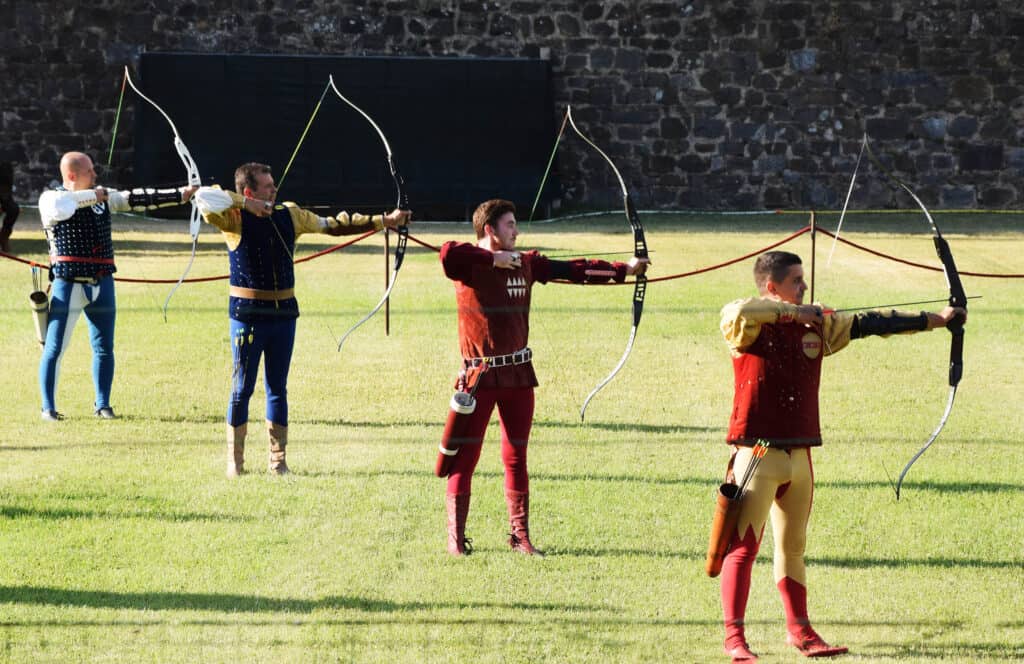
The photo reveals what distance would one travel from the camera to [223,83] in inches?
827

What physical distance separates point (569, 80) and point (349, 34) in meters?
3.32

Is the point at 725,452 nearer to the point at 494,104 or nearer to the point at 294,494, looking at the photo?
the point at 294,494

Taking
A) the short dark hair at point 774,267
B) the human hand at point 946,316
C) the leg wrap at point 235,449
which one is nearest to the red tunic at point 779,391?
the short dark hair at point 774,267

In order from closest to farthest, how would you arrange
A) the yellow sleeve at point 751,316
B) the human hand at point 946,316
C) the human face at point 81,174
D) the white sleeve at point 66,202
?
the yellow sleeve at point 751,316
the human hand at point 946,316
the white sleeve at point 66,202
the human face at point 81,174

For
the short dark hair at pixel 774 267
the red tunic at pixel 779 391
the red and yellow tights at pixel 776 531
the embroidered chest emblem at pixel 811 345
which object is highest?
the short dark hair at pixel 774 267

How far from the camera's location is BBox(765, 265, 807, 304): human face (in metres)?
5.13

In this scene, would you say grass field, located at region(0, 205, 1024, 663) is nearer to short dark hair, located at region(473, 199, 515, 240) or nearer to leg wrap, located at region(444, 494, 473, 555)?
leg wrap, located at region(444, 494, 473, 555)

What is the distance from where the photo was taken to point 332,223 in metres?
7.66

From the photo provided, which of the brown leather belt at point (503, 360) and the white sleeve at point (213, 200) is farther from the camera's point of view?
the white sleeve at point (213, 200)

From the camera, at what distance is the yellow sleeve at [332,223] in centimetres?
755

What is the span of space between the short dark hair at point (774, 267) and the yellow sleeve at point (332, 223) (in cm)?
289

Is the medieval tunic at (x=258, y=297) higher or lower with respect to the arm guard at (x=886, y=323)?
lower

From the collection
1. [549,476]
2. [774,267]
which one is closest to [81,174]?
[549,476]

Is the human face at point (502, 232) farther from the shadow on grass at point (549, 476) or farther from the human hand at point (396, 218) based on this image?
the shadow on grass at point (549, 476)
